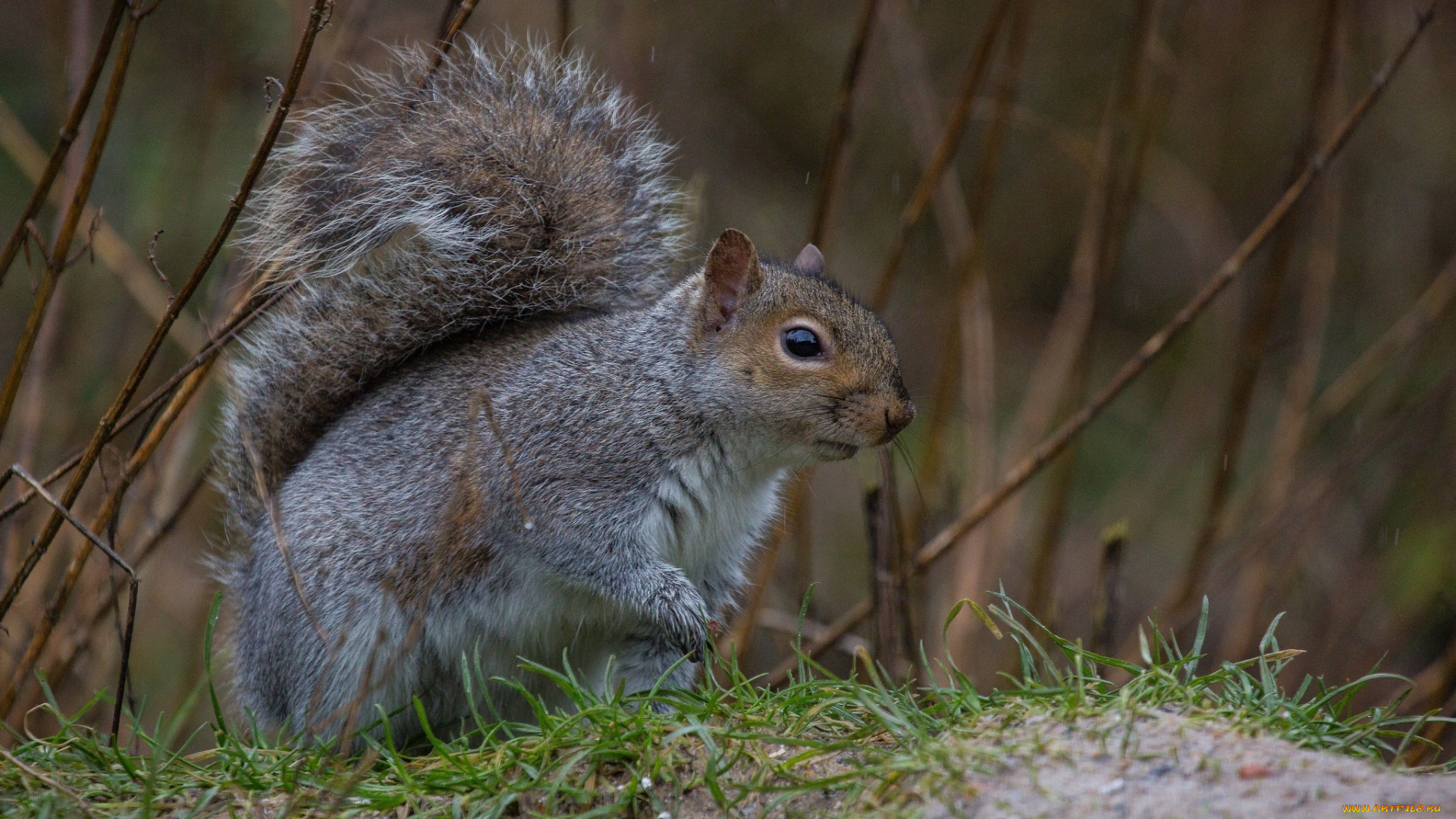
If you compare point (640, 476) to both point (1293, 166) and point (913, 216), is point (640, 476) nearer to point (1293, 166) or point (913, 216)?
point (913, 216)

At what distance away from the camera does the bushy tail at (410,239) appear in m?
2.68

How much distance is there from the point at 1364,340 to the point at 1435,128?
0.96m

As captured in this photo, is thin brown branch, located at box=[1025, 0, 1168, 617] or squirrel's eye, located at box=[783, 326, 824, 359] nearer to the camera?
squirrel's eye, located at box=[783, 326, 824, 359]

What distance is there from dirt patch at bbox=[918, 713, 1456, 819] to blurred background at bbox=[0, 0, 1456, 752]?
1.10 m

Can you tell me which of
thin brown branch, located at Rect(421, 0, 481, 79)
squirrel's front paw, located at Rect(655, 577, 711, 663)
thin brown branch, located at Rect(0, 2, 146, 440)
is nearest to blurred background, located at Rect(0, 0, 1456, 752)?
thin brown branch, located at Rect(0, 2, 146, 440)

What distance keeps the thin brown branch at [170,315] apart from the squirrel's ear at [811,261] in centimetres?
118

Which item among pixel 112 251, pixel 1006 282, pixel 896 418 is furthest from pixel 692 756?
pixel 1006 282

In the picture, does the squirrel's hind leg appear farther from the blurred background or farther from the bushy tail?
the bushy tail

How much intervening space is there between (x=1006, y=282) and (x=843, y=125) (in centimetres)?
345

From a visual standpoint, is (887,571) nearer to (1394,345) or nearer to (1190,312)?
(1190,312)

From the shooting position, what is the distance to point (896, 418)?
2451 mm

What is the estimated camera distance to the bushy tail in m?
2.68

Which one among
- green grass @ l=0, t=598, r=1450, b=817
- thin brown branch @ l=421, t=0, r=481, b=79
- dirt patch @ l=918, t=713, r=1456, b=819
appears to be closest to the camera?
dirt patch @ l=918, t=713, r=1456, b=819

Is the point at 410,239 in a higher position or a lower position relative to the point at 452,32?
lower
